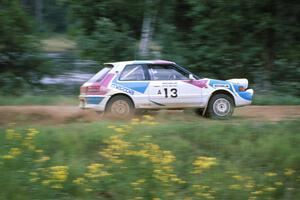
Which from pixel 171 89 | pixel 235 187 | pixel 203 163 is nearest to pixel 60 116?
pixel 171 89

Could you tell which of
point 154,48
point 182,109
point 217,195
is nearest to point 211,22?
point 154,48

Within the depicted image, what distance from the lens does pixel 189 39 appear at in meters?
23.9

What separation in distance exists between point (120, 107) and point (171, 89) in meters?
1.28

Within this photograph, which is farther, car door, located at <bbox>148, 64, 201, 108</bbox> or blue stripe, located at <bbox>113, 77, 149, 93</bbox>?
car door, located at <bbox>148, 64, 201, 108</bbox>

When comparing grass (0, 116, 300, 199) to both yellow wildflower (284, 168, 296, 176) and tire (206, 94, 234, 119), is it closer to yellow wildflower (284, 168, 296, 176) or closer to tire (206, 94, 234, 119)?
yellow wildflower (284, 168, 296, 176)

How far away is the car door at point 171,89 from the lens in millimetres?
13781

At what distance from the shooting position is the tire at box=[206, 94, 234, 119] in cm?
1405

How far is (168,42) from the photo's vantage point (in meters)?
23.8

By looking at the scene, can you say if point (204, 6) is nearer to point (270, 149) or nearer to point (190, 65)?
point (190, 65)

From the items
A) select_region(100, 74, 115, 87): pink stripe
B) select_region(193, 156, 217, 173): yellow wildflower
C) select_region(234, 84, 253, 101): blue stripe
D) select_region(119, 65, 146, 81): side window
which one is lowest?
select_region(193, 156, 217, 173): yellow wildflower

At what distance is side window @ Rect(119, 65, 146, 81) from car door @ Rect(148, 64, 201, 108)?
→ 0.21 meters

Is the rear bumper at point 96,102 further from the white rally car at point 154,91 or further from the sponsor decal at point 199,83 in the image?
the sponsor decal at point 199,83

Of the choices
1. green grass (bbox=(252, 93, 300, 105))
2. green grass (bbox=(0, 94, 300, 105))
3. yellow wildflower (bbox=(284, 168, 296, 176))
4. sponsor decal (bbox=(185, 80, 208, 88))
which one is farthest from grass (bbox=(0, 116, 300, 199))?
green grass (bbox=(252, 93, 300, 105))

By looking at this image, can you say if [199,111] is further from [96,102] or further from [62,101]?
[62,101]
